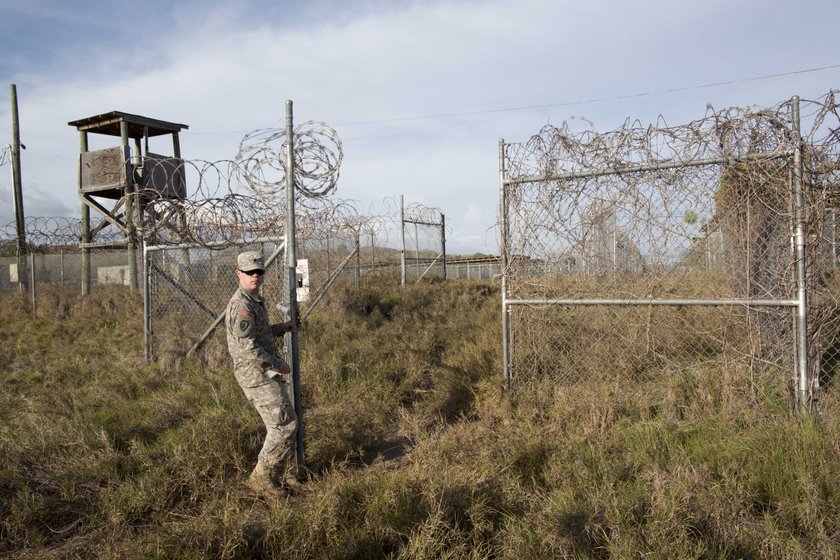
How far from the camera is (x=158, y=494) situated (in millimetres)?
4027

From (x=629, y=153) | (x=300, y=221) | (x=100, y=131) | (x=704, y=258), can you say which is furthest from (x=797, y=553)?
(x=100, y=131)

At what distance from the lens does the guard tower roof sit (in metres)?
14.9

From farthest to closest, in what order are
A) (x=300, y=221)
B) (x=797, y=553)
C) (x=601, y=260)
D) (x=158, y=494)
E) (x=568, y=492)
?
(x=300, y=221), (x=601, y=260), (x=158, y=494), (x=568, y=492), (x=797, y=553)

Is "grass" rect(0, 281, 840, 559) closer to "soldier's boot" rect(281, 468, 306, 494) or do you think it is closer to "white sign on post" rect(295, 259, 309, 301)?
"soldier's boot" rect(281, 468, 306, 494)

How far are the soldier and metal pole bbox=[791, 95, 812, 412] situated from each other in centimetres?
399

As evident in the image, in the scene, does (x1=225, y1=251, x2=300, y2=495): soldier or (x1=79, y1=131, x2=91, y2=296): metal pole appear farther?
(x1=79, y1=131, x2=91, y2=296): metal pole

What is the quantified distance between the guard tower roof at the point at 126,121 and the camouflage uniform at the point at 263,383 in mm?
12892

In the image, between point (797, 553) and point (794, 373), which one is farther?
point (794, 373)

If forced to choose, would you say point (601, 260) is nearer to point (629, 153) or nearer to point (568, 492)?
point (629, 153)

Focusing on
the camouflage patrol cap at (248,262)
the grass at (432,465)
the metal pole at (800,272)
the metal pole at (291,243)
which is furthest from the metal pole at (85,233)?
the metal pole at (800,272)

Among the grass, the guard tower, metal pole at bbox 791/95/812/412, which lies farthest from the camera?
the guard tower

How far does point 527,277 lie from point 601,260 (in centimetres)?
72

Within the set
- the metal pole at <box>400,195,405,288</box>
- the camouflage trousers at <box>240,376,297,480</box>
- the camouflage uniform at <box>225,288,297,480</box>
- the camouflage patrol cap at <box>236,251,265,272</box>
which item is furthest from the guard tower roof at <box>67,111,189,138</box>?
the camouflage trousers at <box>240,376,297,480</box>

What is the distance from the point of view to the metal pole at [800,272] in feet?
15.2
